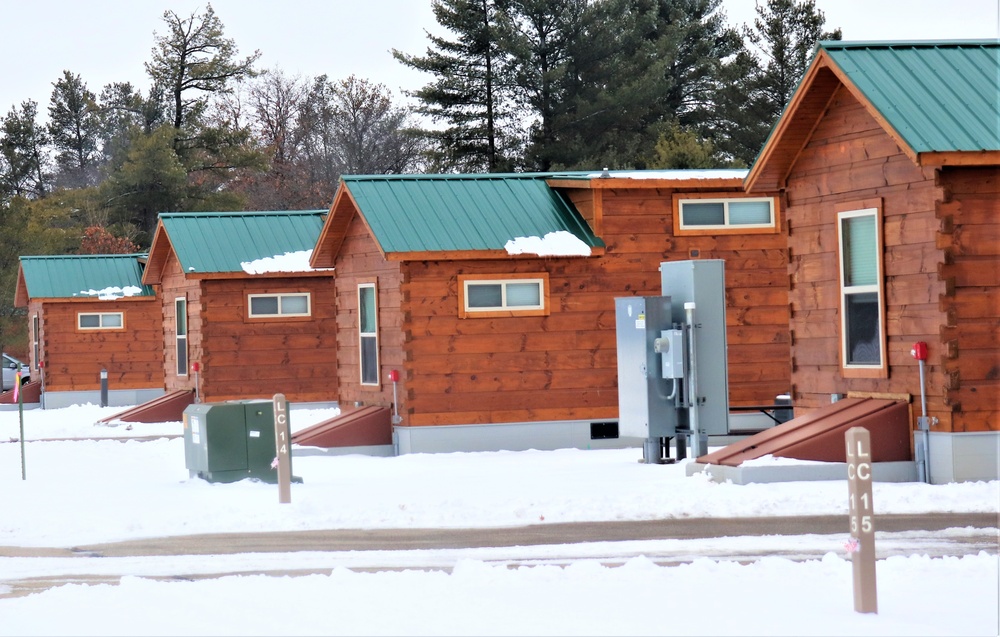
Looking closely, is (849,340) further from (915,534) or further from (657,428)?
(915,534)

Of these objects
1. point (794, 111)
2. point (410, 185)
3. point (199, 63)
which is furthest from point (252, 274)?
point (199, 63)

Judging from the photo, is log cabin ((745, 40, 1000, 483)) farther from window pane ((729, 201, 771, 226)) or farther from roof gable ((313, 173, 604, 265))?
roof gable ((313, 173, 604, 265))

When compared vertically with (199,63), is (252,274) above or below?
below

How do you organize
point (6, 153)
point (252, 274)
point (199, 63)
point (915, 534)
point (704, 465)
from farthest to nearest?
1. point (6, 153)
2. point (199, 63)
3. point (252, 274)
4. point (704, 465)
5. point (915, 534)

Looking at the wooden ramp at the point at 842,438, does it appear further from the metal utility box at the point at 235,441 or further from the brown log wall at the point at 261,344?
the brown log wall at the point at 261,344

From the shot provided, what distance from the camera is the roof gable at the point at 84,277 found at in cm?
3775

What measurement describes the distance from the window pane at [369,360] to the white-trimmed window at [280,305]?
663 cm

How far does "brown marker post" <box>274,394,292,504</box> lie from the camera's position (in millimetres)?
13953

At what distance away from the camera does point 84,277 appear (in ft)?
126

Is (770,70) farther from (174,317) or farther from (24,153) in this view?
(24,153)

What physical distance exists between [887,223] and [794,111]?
1.77m

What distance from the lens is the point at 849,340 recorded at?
51.1ft

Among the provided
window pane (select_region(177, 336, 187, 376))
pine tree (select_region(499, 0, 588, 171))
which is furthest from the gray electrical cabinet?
pine tree (select_region(499, 0, 588, 171))

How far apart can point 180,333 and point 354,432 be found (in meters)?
11.7
